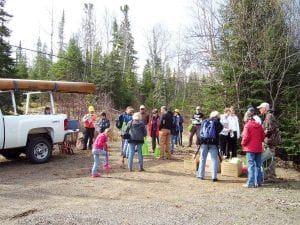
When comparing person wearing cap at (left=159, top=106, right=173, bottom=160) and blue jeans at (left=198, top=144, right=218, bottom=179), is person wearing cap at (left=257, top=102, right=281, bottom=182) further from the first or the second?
person wearing cap at (left=159, top=106, right=173, bottom=160)

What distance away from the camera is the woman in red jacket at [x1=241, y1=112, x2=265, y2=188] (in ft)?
32.6

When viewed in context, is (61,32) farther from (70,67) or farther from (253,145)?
(253,145)

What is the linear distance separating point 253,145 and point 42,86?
22.4ft

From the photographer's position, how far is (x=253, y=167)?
9.99m

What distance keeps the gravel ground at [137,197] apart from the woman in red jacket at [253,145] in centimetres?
34

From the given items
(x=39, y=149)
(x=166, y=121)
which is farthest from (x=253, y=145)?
(x=39, y=149)

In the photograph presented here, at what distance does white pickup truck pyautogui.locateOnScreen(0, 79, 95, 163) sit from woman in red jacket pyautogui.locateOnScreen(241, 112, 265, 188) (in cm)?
599

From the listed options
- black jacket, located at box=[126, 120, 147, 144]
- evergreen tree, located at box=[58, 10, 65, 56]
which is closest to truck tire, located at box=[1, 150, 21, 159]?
black jacket, located at box=[126, 120, 147, 144]

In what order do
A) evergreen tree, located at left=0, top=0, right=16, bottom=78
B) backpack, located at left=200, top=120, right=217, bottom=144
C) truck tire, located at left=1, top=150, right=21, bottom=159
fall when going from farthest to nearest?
evergreen tree, located at left=0, top=0, right=16, bottom=78
truck tire, located at left=1, top=150, right=21, bottom=159
backpack, located at left=200, top=120, right=217, bottom=144

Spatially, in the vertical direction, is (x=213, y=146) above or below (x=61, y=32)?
below

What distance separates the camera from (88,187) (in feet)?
31.3

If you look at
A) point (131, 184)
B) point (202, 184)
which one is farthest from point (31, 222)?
point (202, 184)

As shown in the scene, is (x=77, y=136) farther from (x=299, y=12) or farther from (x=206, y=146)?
(x=299, y=12)

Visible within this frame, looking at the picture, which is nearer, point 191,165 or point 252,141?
point 252,141
